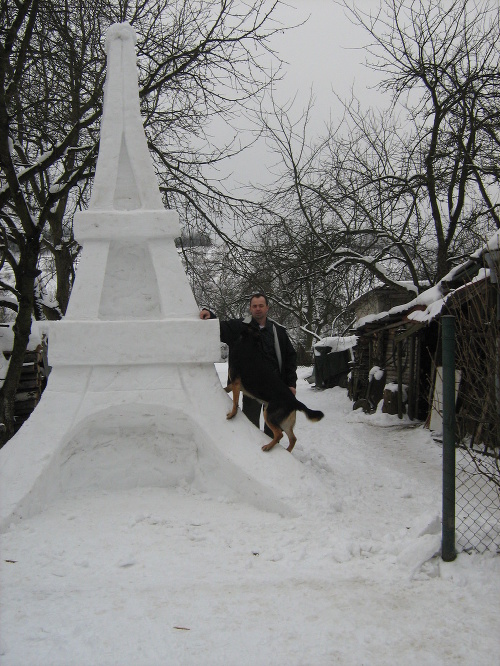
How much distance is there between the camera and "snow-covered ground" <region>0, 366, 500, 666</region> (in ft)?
8.31

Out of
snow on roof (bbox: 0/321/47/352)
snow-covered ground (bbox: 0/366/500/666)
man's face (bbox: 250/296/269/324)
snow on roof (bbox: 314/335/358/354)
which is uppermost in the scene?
man's face (bbox: 250/296/269/324)

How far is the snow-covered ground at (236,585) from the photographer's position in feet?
8.31

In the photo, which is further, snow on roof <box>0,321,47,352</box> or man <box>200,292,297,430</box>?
snow on roof <box>0,321,47,352</box>

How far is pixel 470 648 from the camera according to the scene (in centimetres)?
255

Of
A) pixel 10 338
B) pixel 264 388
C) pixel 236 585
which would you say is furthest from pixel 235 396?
pixel 10 338

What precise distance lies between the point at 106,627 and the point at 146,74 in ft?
30.6

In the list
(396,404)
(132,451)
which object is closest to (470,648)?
(132,451)

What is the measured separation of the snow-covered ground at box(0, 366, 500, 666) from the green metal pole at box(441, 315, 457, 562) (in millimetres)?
79

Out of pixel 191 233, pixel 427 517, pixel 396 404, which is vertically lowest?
pixel 396 404

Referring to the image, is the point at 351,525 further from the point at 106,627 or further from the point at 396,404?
the point at 396,404

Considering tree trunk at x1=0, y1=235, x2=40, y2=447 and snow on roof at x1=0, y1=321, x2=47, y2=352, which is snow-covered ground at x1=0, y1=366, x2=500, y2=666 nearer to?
tree trunk at x1=0, y1=235, x2=40, y2=447

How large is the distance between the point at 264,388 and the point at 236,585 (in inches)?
73.0

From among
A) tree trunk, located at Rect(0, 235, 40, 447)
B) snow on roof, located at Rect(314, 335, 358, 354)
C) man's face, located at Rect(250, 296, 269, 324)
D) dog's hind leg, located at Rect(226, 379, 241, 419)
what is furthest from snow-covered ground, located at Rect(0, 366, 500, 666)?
snow on roof, located at Rect(314, 335, 358, 354)

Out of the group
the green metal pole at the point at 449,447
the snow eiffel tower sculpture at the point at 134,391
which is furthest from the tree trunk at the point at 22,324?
the green metal pole at the point at 449,447
